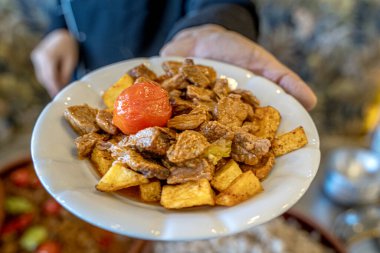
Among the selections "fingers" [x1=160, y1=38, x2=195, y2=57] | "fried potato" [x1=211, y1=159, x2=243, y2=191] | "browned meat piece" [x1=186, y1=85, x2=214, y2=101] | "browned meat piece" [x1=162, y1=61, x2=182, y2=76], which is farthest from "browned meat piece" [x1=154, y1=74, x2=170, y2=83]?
"fried potato" [x1=211, y1=159, x2=243, y2=191]

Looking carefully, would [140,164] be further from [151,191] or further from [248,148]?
[248,148]

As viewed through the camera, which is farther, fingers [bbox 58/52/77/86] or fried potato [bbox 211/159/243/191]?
fingers [bbox 58/52/77/86]

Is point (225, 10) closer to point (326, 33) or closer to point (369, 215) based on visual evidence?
point (326, 33)

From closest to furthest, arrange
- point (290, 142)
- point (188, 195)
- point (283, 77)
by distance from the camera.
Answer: point (188, 195)
point (290, 142)
point (283, 77)

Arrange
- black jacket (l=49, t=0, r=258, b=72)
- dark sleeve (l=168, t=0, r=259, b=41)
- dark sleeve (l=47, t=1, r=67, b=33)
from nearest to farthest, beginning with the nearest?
dark sleeve (l=168, t=0, r=259, b=41)
black jacket (l=49, t=0, r=258, b=72)
dark sleeve (l=47, t=1, r=67, b=33)

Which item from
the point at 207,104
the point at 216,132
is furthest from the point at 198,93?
the point at 216,132

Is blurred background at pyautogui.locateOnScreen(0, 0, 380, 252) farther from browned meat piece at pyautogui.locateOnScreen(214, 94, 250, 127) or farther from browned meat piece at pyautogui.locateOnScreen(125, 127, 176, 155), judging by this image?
browned meat piece at pyautogui.locateOnScreen(125, 127, 176, 155)

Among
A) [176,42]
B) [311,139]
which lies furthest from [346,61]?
[311,139]
